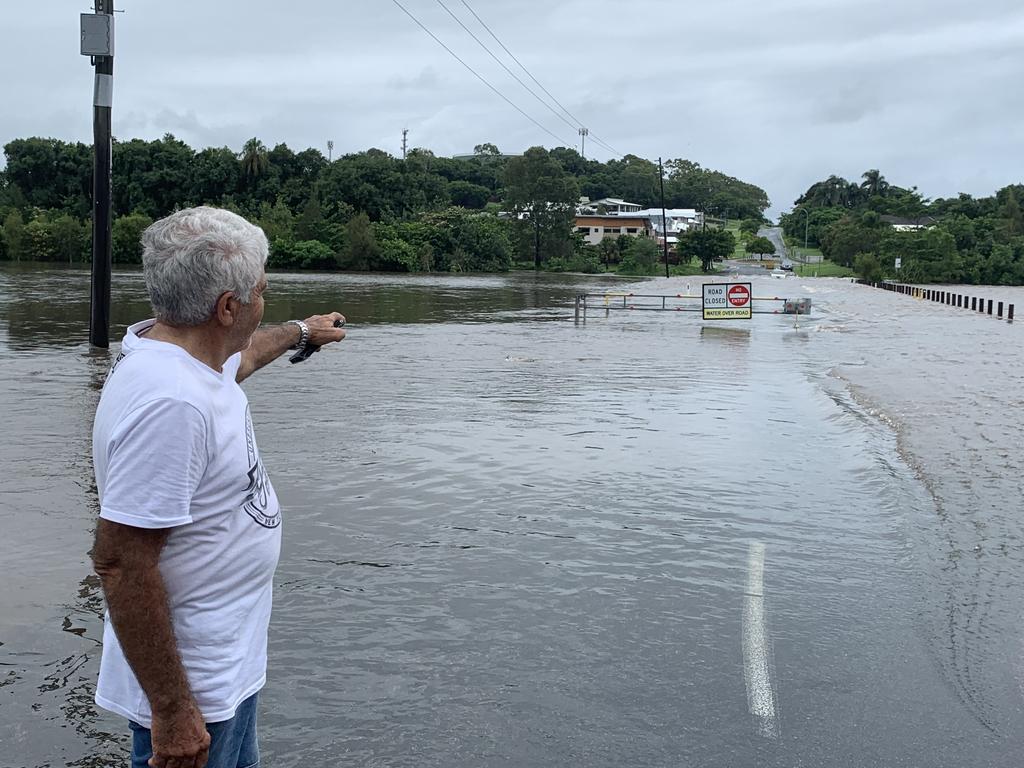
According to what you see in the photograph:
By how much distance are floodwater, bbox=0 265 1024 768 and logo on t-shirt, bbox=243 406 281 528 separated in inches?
71.8

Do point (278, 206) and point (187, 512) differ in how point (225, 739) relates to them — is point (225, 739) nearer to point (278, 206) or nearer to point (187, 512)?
point (187, 512)

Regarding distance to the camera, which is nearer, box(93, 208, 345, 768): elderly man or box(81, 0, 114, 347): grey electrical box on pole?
box(93, 208, 345, 768): elderly man

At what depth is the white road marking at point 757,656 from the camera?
4410mm

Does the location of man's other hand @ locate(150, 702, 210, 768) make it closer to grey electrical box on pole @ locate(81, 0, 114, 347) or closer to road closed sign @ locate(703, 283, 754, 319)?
grey electrical box on pole @ locate(81, 0, 114, 347)

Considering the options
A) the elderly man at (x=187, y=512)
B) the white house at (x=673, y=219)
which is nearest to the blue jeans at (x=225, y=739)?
the elderly man at (x=187, y=512)

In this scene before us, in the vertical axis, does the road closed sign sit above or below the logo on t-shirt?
above

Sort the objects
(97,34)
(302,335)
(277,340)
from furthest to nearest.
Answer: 1. (97,34)
2. (302,335)
3. (277,340)

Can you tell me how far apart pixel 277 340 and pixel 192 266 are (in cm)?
133

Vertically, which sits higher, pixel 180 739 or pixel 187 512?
pixel 187 512

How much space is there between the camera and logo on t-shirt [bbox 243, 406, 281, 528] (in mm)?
2564

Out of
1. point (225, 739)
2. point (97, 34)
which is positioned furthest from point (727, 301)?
point (225, 739)

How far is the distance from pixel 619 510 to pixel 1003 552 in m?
2.65

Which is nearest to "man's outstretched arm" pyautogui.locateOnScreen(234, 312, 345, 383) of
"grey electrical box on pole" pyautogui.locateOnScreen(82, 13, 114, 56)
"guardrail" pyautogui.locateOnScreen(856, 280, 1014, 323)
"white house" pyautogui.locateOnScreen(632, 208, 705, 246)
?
"grey electrical box on pole" pyautogui.locateOnScreen(82, 13, 114, 56)

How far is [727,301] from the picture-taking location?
95.2 ft
